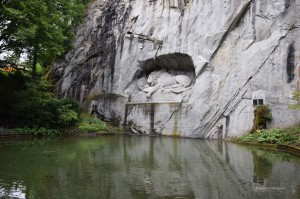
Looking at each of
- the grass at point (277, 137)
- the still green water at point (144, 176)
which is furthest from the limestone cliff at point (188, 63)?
the still green water at point (144, 176)

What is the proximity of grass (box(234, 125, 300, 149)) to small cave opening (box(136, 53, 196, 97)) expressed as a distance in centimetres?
597

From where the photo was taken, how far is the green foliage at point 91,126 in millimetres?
19081

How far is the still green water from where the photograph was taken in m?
5.80

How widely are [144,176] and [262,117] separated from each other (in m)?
10.1

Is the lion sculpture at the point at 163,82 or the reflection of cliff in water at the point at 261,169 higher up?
the lion sculpture at the point at 163,82

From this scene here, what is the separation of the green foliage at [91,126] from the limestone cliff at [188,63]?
1774mm

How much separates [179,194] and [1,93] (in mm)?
15075

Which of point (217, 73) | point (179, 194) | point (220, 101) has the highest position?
point (217, 73)

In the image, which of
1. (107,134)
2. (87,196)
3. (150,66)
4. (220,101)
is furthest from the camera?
(150,66)

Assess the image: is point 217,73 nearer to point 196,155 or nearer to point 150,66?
point 150,66

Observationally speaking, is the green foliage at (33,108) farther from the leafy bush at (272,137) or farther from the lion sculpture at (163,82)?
the leafy bush at (272,137)

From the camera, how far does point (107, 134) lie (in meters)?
19.8

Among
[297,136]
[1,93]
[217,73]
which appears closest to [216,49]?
[217,73]

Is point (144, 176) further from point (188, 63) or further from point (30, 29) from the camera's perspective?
point (188, 63)
